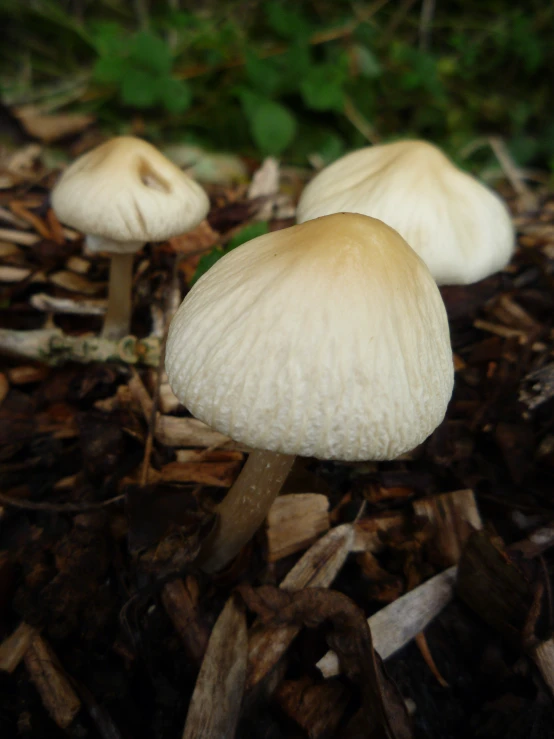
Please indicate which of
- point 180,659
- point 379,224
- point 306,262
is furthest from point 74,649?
point 379,224

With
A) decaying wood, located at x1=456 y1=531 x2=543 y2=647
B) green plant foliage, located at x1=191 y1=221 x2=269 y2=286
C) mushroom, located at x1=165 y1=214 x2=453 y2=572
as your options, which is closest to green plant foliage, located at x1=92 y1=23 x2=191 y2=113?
green plant foliage, located at x1=191 y1=221 x2=269 y2=286

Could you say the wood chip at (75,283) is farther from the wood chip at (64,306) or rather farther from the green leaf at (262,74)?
the green leaf at (262,74)

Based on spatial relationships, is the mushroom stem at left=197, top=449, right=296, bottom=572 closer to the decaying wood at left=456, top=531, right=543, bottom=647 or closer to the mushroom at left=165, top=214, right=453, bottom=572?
the mushroom at left=165, top=214, right=453, bottom=572

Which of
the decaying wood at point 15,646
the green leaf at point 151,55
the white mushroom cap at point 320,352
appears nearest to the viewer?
the white mushroom cap at point 320,352

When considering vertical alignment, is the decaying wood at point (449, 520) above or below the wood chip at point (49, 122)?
below

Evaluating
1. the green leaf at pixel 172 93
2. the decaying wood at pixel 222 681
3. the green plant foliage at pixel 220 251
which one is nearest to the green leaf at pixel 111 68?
the green leaf at pixel 172 93

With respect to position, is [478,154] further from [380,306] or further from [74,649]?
[74,649]
